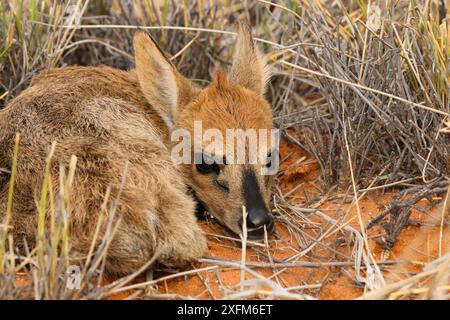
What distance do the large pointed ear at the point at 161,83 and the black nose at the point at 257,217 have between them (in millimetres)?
1018

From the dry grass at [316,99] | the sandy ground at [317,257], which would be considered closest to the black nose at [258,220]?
the sandy ground at [317,257]

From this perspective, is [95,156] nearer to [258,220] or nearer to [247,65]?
[258,220]

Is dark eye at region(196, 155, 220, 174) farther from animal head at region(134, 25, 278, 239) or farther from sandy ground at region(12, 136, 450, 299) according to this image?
sandy ground at region(12, 136, 450, 299)

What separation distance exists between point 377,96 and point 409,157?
50 cm

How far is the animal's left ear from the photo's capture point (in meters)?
5.32

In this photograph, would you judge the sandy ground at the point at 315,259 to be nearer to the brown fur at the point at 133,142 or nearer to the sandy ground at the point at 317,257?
the sandy ground at the point at 317,257

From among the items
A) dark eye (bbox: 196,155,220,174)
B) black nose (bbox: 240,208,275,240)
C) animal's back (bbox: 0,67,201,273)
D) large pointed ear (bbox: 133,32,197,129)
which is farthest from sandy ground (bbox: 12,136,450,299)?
large pointed ear (bbox: 133,32,197,129)

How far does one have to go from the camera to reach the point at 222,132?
473cm
